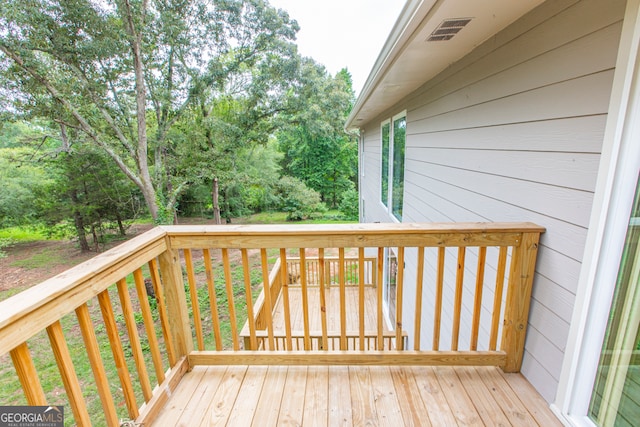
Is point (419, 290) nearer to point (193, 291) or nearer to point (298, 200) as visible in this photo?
point (193, 291)

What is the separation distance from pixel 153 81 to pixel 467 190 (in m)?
11.4

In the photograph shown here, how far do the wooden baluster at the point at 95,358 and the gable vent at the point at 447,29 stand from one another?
238 centimetres

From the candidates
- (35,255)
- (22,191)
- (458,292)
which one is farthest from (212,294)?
(35,255)

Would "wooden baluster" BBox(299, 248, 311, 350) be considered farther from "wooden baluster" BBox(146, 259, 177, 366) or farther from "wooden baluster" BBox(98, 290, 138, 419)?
"wooden baluster" BBox(98, 290, 138, 419)

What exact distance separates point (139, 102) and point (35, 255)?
9810mm

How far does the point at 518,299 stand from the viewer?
1.60 m

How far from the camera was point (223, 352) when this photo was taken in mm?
1859

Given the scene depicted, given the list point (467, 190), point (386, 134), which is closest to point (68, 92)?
point (386, 134)


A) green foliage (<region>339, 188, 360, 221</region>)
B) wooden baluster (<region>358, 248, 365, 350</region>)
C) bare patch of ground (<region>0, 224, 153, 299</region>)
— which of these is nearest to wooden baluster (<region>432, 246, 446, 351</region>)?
wooden baluster (<region>358, 248, 365, 350</region>)

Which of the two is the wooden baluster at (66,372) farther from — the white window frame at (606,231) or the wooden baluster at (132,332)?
the white window frame at (606,231)

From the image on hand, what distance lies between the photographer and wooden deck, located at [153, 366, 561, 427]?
1.47 metres

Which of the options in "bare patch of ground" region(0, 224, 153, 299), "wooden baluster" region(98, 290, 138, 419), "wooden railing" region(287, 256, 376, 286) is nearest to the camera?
"wooden baluster" region(98, 290, 138, 419)

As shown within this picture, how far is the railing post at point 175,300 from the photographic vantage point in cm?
171

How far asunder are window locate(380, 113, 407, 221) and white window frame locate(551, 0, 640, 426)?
3.32 meters
